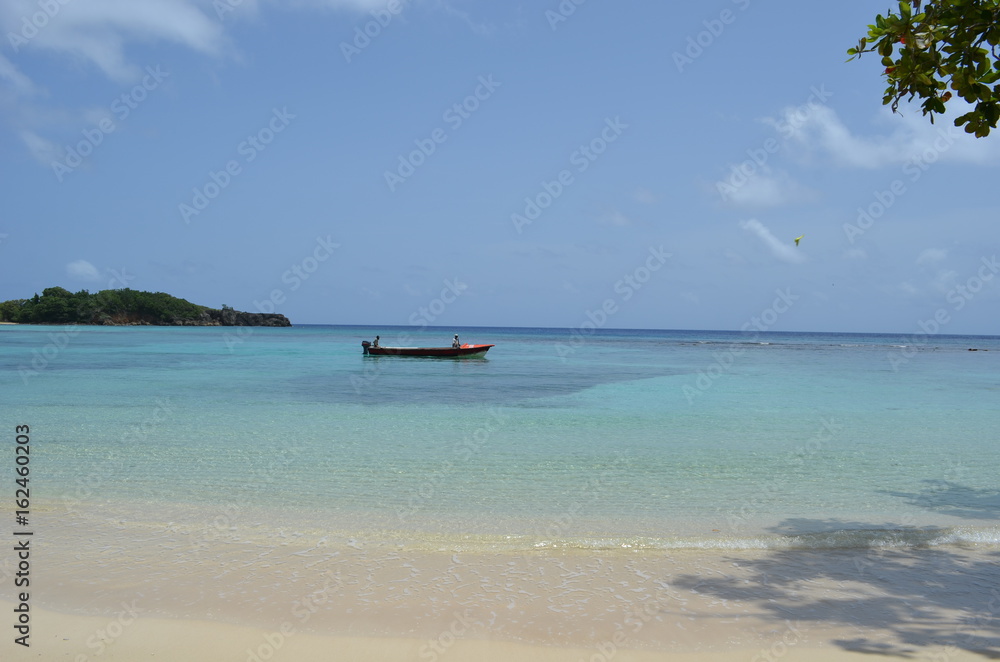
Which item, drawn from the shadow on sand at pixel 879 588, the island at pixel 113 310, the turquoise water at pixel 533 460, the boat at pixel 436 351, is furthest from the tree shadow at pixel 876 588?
the island at pixel 113 310

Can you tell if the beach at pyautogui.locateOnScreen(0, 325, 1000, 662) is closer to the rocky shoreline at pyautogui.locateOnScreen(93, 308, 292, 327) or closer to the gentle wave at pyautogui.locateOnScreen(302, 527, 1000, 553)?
the gentle wave at pyautogui.locateOnScreen(302, 527, 1000, 553)

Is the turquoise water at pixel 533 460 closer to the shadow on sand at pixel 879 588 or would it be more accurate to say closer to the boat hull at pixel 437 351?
the shadow on sand at pixel 879 588

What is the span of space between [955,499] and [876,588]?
3.73 m

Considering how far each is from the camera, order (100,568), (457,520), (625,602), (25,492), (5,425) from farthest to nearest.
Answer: (5,425), (25,492), (457,520), (100,568), (625,602)

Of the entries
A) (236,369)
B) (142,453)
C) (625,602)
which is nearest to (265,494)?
(142,453)

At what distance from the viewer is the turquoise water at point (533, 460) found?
22.1ft

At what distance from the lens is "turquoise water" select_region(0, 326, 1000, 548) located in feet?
22.1

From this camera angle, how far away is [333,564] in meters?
5.41

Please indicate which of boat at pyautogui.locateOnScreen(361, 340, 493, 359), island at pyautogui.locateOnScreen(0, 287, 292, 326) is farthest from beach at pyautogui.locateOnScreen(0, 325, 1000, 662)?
island at pyautogui.locateOnScreen(0, 287, 292, 326)

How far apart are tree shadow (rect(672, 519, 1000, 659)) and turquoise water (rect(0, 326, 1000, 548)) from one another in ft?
0.41

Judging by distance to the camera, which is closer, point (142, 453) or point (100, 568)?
point (100, 568)

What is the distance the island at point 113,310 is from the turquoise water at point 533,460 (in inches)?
3607

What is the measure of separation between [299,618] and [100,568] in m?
1.97

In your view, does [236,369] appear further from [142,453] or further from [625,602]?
[625,602]
